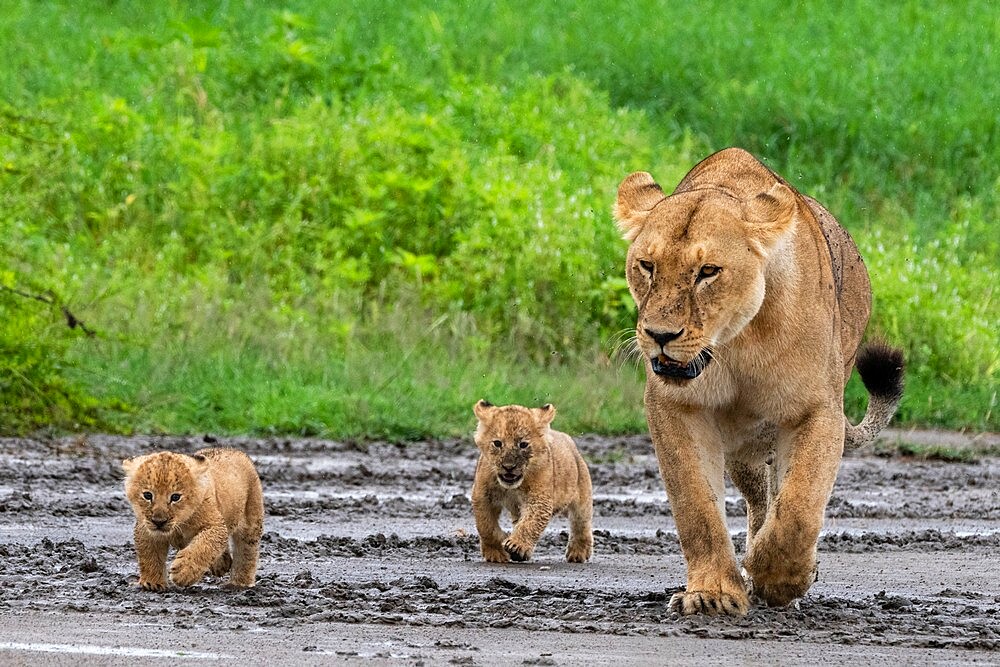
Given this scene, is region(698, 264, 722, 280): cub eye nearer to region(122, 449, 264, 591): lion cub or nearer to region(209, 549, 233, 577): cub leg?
region(122, 449, 264, 591): lion cub

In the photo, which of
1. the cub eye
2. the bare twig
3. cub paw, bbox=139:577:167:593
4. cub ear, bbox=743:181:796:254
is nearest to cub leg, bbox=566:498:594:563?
cub paw, bbox=139:577:167:593

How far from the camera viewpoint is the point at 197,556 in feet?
20.9

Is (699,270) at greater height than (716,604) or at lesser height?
greater

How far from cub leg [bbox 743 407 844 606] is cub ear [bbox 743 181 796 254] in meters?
0.61

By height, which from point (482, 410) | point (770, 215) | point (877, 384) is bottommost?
point (482, 410)

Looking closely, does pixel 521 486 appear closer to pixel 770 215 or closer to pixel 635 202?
pixel 635 202

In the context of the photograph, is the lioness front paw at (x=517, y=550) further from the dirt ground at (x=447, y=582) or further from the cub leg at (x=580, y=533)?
the cub leg at (x=580, y=533)

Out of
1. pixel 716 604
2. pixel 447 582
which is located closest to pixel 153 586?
pixel 447 582

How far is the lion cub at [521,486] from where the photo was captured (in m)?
7.57

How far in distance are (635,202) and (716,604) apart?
138cm

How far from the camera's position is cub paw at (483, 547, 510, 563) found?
758 cm

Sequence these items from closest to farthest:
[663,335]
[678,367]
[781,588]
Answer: [663,335] < [678,367] < [781,588]

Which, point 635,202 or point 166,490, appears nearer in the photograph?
point 635,202

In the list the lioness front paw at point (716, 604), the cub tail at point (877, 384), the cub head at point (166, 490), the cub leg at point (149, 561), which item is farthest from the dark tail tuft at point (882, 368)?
the cub leg at point (149, 561)
